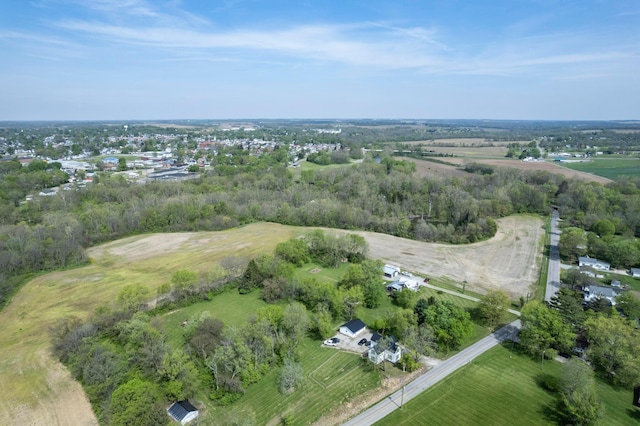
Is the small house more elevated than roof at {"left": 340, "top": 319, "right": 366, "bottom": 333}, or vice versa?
the small house

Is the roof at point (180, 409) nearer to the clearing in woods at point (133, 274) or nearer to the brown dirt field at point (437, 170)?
the clearing in woods at point (133, 274)

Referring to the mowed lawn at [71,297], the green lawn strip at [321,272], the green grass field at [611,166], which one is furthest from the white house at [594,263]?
the green grass field at [611,166]

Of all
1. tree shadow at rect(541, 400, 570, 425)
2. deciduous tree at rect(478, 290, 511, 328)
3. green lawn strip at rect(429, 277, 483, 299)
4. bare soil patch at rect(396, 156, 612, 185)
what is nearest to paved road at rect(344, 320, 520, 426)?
deciduous tree at rect(478, 290, 511, 328)

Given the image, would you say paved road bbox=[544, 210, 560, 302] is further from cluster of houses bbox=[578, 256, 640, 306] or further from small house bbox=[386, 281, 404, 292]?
small house bbox=[386, 281, 404, 292]

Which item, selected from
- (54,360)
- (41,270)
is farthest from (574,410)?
(41,270)

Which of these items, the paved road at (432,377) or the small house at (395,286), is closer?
the paved road at (432,377)

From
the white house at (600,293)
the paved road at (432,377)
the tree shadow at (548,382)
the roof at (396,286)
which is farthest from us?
the roof at (396,286)

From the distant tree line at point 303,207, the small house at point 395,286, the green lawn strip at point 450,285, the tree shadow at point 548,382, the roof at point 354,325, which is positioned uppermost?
the distant tree line at point 303,207
